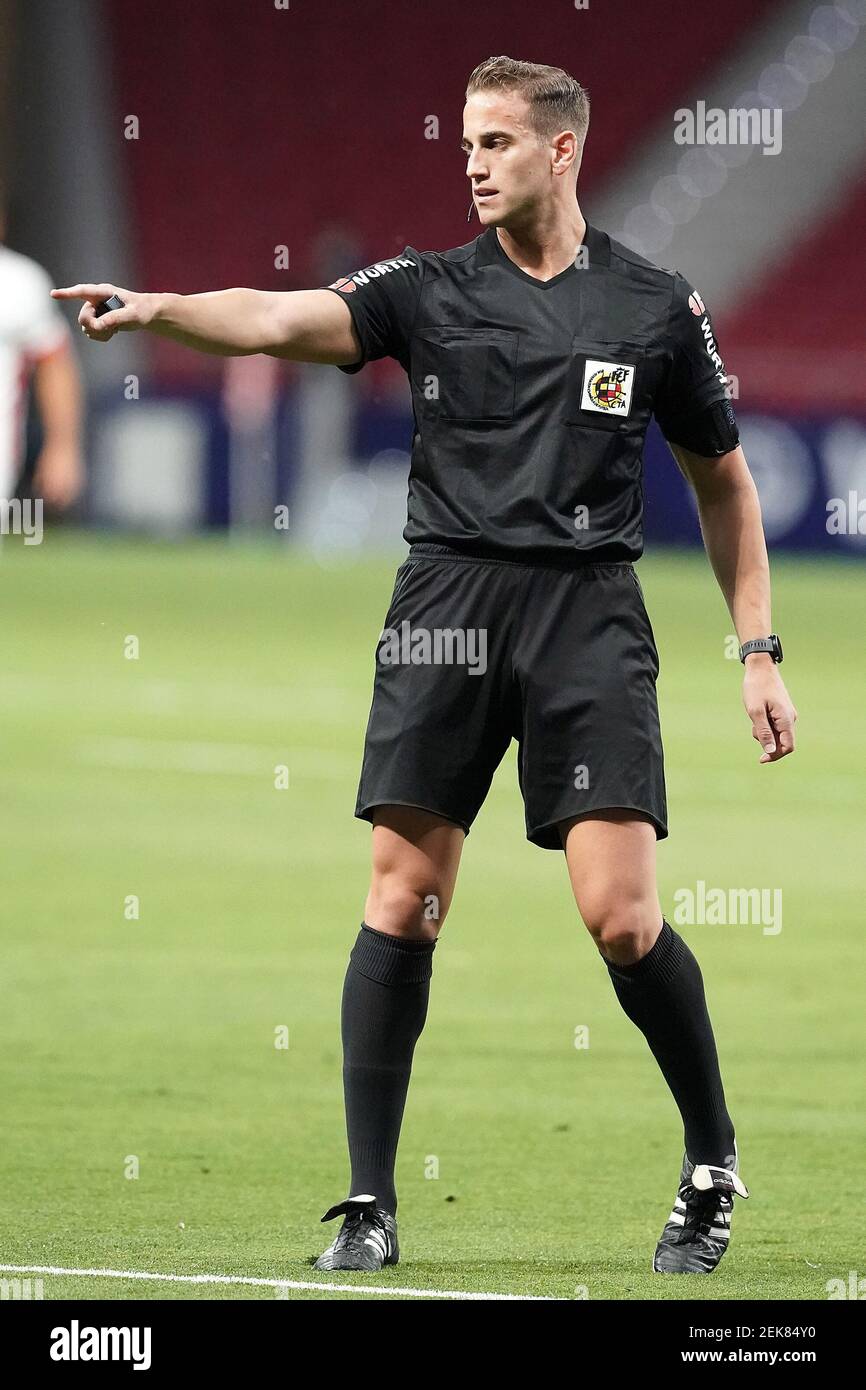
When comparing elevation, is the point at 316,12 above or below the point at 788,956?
above

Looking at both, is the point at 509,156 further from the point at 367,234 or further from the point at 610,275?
the point at 367,234

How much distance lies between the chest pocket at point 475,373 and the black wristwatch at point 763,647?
2.57 feet

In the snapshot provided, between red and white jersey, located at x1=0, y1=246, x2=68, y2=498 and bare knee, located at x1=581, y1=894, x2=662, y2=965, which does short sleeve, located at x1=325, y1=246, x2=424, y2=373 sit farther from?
red and white jersey, located at x1=0, y1=246, x2=68, y2=498

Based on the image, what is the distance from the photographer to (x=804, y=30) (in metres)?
37.8

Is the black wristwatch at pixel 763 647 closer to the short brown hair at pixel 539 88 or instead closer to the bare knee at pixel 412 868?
the bare knee at pixel 412 868

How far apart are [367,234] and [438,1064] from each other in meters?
30.3

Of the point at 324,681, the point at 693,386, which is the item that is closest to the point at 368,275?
the point at 693,386

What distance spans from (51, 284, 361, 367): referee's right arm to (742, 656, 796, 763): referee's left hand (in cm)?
112

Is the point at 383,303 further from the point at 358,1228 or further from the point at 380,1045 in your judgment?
the point at 358,1228

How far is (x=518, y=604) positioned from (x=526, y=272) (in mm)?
724

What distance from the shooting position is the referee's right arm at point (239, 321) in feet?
15.9

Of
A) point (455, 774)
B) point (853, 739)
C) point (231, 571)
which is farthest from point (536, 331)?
point (231, 571)

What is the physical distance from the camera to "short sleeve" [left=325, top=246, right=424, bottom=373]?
532cm

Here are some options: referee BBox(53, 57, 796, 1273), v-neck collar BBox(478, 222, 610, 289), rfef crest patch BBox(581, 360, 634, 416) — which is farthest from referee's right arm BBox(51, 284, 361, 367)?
rfef crest patch BBox(581, 360, 634, 416)
